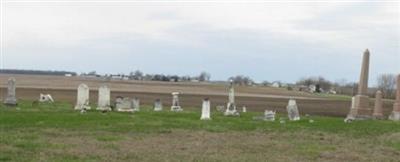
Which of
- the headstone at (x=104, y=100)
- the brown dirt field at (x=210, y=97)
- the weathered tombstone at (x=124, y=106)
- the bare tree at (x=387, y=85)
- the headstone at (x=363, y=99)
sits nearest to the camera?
the weathered tombstone at (x=124, y=106)

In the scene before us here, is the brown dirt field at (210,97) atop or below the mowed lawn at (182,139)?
atop

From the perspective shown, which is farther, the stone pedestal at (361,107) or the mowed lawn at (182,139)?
the stone pedestal at (361,107)

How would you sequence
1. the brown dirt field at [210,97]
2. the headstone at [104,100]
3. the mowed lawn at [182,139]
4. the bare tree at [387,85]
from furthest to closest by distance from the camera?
the bare tree at [387,85] < the brown dirt field at [210,97] < the headstone at [104,100] < the mowed lawn at [182,139]

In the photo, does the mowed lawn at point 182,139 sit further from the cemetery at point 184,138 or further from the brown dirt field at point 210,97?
the brown dirt field at point 210,97

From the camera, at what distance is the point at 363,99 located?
33.0 meters

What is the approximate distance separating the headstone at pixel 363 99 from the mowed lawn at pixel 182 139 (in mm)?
6522

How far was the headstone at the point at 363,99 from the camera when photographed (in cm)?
3272

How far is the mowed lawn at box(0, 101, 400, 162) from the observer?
14.2m

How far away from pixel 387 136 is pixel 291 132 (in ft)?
10.2

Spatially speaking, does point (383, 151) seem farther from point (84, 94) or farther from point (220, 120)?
point (84, 94)

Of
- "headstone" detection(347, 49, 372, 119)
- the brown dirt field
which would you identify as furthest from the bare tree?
"headstone" detection(347, 49, 372, 119)

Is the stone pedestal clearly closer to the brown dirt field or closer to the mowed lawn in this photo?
the brown dirt field

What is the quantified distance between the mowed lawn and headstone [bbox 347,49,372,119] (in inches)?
257

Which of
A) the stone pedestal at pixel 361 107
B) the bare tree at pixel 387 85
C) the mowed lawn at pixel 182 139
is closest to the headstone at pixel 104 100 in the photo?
the mowed lawn at pixel 182 139
